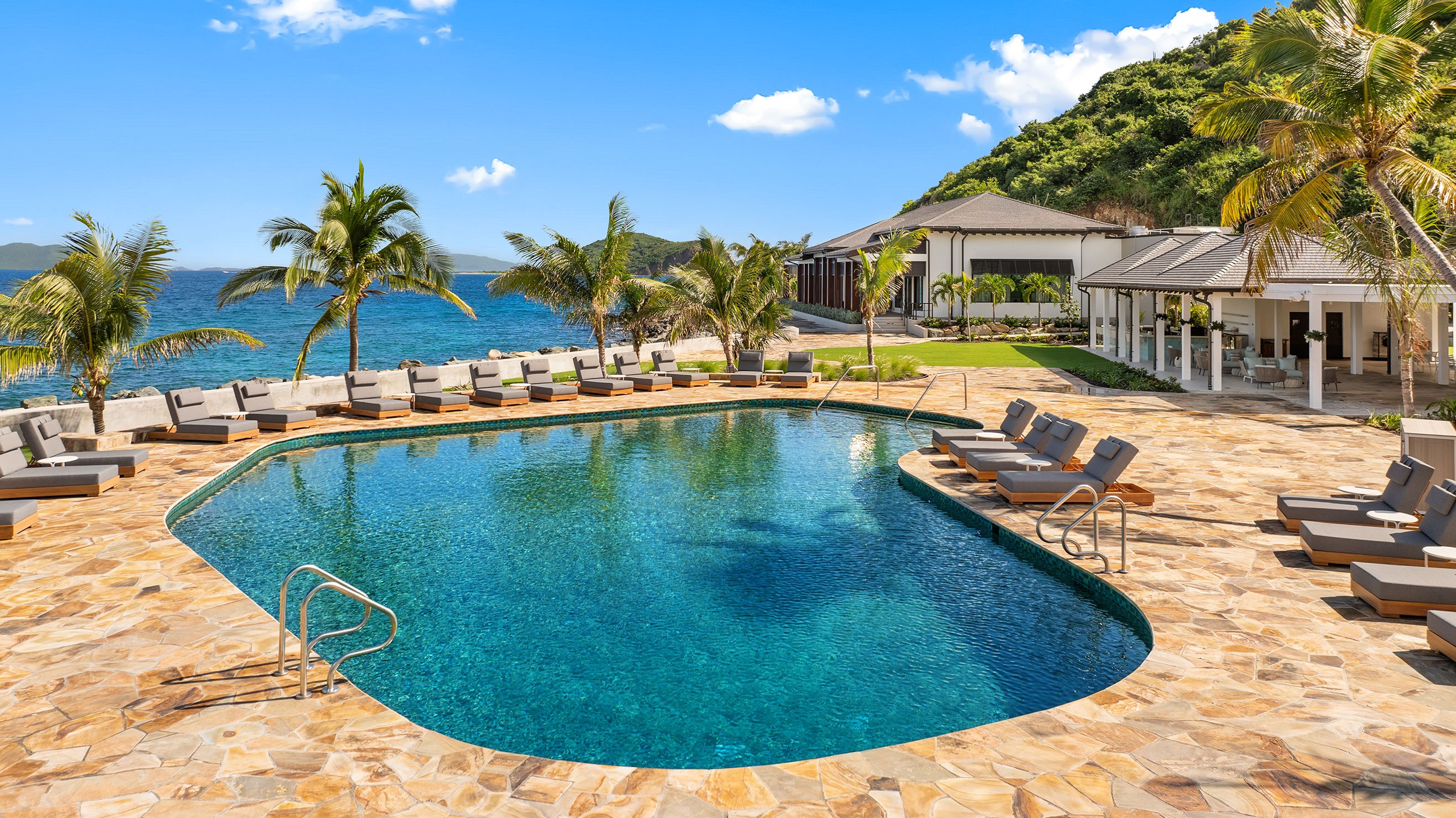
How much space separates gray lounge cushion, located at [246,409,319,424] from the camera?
18.1m

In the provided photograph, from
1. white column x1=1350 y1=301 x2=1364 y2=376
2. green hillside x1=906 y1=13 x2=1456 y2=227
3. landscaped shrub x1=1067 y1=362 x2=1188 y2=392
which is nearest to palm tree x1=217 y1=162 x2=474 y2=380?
landscaped shrub x1=1067 y1=362 x2=1188 y2=392

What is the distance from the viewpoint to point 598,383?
23719 mm

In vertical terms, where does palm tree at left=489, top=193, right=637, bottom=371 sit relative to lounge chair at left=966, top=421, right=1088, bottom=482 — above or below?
above

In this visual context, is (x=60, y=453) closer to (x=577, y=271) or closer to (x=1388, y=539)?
(x=577, y=271)

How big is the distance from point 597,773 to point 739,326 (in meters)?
21.9

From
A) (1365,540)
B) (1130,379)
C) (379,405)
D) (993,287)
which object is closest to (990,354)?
(993,287)

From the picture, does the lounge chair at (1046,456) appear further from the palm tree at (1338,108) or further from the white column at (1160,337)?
the white column at (1160,337)

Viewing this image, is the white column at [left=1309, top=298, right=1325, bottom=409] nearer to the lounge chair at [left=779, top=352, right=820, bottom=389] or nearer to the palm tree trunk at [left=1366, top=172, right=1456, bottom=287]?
the palm tree trunk at [left=1366, top=172, right=1456, bottom=287]

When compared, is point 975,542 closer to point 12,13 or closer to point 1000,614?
point 1000,614

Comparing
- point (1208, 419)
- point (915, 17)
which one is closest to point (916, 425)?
point (1208, 419)

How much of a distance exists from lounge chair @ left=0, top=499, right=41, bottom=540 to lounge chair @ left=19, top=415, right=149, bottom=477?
7.59 feet

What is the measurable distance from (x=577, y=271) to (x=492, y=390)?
518cm

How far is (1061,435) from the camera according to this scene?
12.9 m

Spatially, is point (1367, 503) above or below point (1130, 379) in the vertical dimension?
below
